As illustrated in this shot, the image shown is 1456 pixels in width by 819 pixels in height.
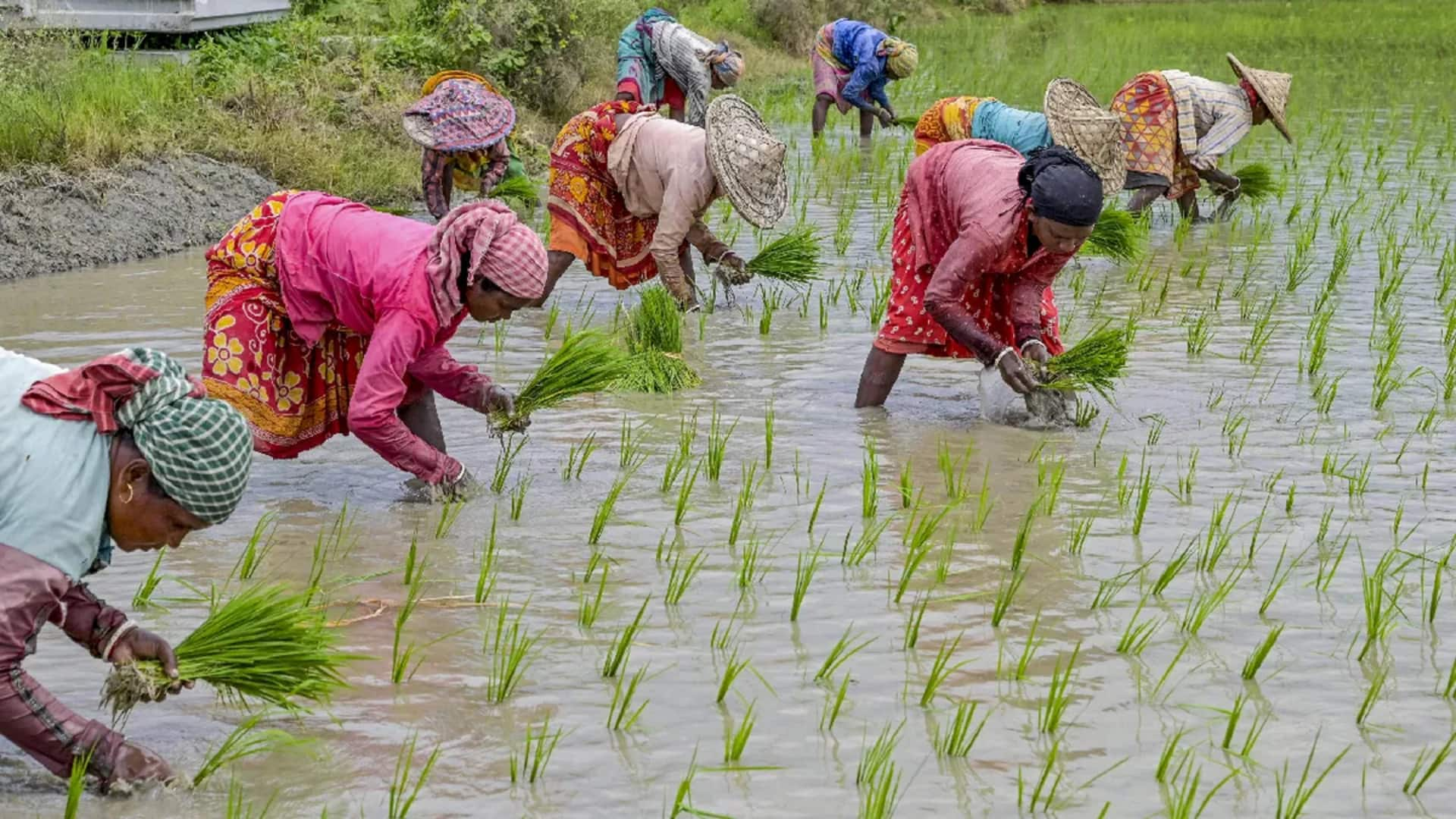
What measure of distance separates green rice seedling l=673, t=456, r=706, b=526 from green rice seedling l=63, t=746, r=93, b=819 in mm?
1909

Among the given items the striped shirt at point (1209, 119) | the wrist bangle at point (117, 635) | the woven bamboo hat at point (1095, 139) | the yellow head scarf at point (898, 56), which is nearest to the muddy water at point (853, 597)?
the wrist bangle at point (117, 635)

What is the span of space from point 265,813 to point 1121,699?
1608 mm

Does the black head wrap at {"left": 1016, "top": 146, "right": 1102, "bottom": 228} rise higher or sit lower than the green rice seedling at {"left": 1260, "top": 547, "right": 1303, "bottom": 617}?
higher

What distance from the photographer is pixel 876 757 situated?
2922 mm

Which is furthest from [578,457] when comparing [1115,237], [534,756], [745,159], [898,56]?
[898,56]

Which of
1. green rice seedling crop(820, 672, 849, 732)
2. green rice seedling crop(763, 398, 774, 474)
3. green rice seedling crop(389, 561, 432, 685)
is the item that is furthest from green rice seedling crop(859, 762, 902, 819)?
green rice seedling crop(763, 398, 774, 474)

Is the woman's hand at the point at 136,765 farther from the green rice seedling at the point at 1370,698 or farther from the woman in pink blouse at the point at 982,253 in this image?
the woman in pink blouse at the point at 982,253

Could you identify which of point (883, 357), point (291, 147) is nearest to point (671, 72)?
point (291, 147)

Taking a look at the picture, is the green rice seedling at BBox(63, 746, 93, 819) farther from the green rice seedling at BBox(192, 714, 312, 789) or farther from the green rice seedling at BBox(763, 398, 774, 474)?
the green rice seedling at BBox(763, 398, 774, 474)

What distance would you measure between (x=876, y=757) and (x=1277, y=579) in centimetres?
148

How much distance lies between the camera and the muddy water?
294 cm

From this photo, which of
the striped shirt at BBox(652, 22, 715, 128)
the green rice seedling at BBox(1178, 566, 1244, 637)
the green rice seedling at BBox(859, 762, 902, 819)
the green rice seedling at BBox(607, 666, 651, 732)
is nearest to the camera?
the green rice seedling at BBox(859, 762, 902, 819)

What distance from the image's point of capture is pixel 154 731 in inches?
119

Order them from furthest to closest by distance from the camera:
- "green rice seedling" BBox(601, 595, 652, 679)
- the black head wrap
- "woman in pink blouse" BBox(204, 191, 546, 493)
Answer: the black head wrap, "woman in pink blouse" BBox(204, 191, 546, 493), "green rice seedling" BBox(601, 595, 652, 679)
